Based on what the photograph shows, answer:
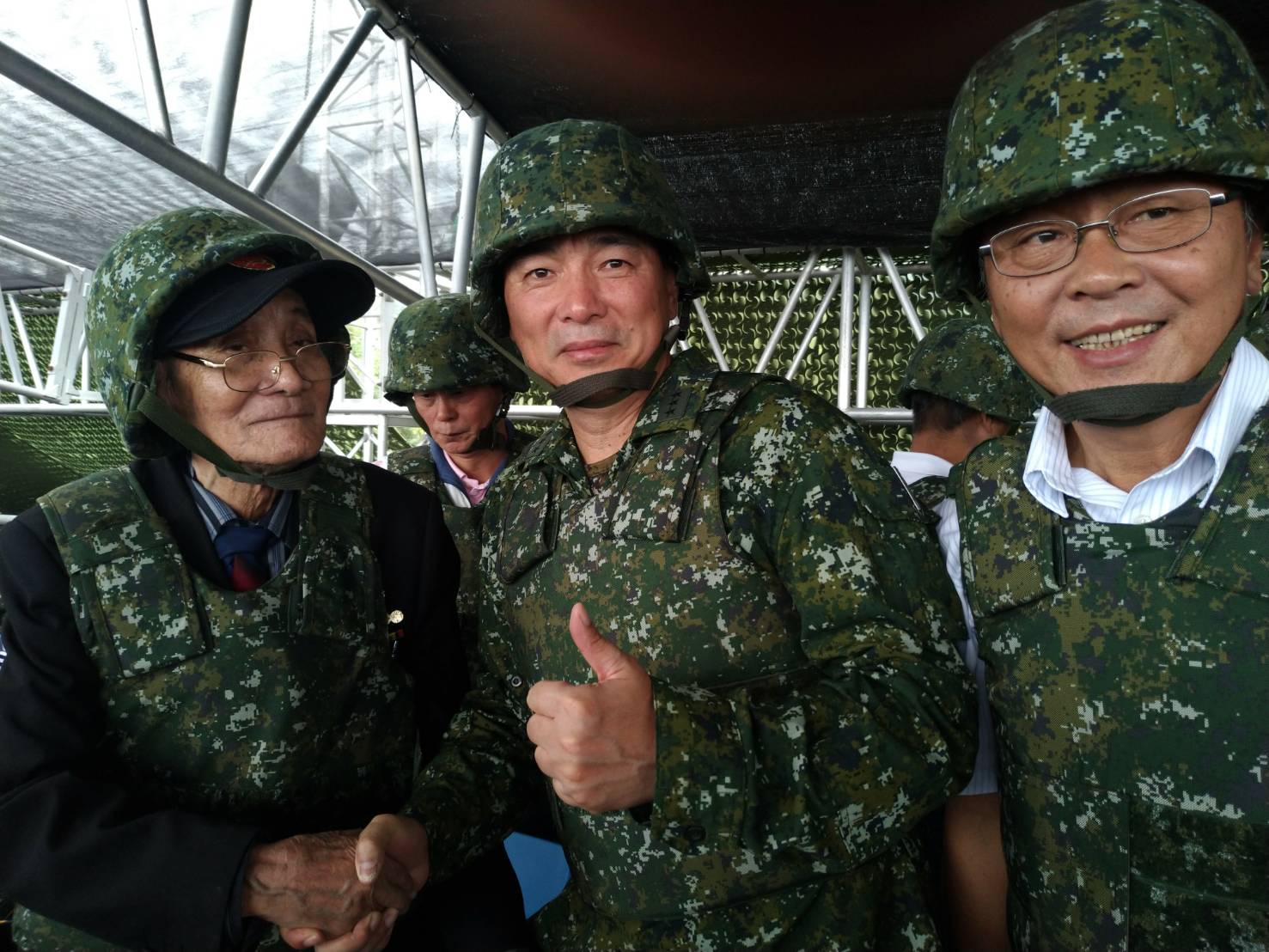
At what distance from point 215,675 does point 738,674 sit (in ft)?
2.92

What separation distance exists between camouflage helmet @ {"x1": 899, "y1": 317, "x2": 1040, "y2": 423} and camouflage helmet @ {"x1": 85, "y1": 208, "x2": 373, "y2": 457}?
219cm

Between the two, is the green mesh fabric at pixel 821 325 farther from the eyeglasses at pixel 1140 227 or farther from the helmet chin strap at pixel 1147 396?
the helmet chin strap at pixel 1147 396

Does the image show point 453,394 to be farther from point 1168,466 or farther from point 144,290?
point 1168,466

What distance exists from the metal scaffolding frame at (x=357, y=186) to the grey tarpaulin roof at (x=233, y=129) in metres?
0.05

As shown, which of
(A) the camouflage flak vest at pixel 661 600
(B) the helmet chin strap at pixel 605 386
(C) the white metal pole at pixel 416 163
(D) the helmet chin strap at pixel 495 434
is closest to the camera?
(A) the camouflage flak vest at pixel 661 600

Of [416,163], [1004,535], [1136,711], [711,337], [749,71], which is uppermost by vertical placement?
[749,71]

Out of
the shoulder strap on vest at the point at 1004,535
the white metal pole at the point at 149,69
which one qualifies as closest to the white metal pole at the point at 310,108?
the white metal pole at the point at 149,69

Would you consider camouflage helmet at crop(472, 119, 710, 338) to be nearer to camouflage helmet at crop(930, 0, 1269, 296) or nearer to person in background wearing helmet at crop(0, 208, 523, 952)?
person in background wearing helmet at crop(0, 208, 523, 952)

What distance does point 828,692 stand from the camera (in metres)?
1.28

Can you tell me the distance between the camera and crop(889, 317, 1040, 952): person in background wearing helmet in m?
1.61

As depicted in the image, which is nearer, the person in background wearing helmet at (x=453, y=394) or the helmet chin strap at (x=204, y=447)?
the helmet chin strap at (x=204, y=447)

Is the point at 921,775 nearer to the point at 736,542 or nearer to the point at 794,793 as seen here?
the point at 794,793

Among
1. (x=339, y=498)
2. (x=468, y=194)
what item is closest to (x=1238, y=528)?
(x=339, y=498)

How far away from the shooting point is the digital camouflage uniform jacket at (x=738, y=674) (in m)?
1.22
